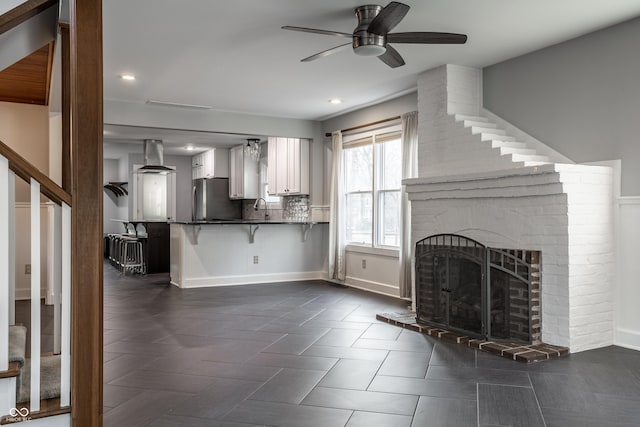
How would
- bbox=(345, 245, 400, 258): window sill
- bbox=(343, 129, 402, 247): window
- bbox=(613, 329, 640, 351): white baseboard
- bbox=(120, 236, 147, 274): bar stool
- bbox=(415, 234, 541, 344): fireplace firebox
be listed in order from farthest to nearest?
1. bbox=(120, 236, 147, 274): bar stool
2. bbox=(343, 129, 402, 247): window
3. bbox=(345, 245, 400, 258): window sill
4. bbox=(415, 234, 541, 344): fireplace firebox
5. bbox=(613, 329, 640, 351): white baseboard

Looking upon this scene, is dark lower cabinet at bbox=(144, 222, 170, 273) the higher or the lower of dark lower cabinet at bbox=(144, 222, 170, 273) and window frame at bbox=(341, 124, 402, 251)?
the lower

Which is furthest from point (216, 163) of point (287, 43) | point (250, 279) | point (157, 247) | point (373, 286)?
point (287, 43)

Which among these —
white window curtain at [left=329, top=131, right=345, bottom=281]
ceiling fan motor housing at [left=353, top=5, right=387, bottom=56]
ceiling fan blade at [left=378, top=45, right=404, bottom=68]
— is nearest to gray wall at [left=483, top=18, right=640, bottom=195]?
ceiling fan blade at [left=378, top=45, right=404, bottom=68]

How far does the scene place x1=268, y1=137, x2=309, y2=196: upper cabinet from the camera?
766cm

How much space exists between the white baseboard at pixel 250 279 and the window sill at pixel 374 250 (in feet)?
2.80

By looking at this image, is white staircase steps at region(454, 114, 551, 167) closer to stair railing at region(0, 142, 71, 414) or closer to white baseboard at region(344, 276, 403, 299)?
white baseboard at region(344, 276, 403, 299)

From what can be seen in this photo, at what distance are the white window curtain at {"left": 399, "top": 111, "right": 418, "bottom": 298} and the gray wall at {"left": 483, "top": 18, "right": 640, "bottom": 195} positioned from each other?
3.55ft

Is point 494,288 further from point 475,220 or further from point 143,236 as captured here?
point 143,236

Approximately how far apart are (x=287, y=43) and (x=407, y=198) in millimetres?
2221

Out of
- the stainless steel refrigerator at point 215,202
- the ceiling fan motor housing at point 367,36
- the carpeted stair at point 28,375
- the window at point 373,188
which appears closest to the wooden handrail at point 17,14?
the carpeted stair at point 28,375

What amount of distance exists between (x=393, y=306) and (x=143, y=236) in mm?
5085

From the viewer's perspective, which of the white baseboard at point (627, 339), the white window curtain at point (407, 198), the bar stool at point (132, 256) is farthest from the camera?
the bar stool at point (132, 256)

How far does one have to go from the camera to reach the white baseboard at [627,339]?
12.2 ft

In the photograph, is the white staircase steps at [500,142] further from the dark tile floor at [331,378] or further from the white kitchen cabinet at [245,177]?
the white kitchen cabinet at [245,177]
